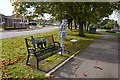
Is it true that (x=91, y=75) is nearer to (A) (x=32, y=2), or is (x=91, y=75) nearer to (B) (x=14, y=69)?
(B) (x=14, y=69)

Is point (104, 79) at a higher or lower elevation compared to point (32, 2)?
lower

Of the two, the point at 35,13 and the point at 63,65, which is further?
the point at 35,13

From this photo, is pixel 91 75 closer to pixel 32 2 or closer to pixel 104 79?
pixel 104 79

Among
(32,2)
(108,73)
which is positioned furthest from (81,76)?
(32,2)

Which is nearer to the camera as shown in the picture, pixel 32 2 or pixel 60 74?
pixel 60 74

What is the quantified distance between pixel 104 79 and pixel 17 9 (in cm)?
770

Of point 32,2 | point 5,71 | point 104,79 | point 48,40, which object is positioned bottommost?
point 104,79

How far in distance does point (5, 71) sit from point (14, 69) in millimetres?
329

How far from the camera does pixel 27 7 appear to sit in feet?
27.7

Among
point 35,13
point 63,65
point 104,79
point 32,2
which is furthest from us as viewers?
point 35,13

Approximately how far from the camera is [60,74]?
3.89 m

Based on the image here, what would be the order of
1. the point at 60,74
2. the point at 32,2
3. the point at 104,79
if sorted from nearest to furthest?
1. the point at 104,79
2. the point at 60,74
3. the point at 32,2

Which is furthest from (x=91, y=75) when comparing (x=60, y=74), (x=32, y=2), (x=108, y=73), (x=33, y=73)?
(x=32, y=2)

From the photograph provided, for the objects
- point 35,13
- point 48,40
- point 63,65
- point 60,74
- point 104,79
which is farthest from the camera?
point 35,13
